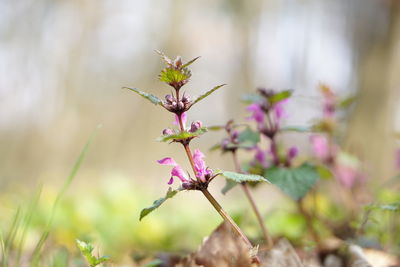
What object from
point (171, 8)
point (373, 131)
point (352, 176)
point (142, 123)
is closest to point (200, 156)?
point (352, 176)

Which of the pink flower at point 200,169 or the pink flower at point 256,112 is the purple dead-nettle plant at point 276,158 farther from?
the pink flower at point 200,169

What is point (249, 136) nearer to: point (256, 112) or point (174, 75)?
point (256, 112)

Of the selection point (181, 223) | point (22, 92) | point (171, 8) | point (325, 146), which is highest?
point (171, 8)

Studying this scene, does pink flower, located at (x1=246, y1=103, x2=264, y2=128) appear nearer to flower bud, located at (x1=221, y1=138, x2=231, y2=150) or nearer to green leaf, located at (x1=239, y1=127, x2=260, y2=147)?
green leaf, located at (x1=239, y1=127, x2=260, y2=147)

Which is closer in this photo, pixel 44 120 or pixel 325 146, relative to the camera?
pixel 325 146

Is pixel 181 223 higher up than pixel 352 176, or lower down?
lower down

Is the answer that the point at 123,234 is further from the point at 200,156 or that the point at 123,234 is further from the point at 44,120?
the point at 44,120

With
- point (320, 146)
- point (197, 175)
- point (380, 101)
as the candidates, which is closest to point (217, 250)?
point (197, 175)
